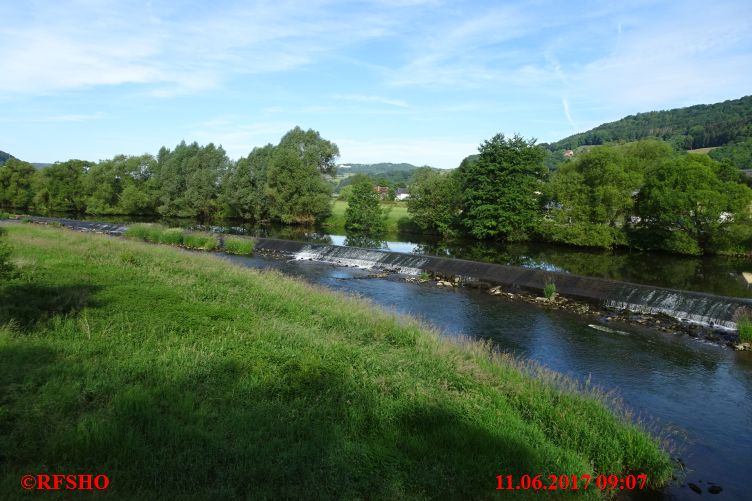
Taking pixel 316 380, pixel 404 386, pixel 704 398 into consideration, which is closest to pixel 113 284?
pixel 316 380

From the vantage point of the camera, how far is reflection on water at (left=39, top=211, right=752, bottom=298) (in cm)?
2728

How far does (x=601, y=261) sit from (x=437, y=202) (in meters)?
19.1

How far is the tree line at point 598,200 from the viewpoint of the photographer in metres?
34.5

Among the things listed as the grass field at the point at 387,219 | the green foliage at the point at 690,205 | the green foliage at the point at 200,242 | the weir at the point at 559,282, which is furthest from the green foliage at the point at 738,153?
the green foliage at the point at 200,242

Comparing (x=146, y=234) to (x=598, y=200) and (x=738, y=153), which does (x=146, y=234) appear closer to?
(x=598, y=200)

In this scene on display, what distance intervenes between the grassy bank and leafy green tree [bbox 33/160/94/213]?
75840 millimetres

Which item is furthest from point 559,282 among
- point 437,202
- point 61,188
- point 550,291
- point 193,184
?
point 61,188

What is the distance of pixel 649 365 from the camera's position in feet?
47.0

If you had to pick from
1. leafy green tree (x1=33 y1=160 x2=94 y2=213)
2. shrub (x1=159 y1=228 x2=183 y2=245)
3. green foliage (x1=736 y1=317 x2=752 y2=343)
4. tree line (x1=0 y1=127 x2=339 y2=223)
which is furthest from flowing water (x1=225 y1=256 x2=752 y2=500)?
leafy green tree (x1=33 y1=160 x2=94 y2=213)

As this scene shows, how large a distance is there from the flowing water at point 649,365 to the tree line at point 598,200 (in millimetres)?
21174

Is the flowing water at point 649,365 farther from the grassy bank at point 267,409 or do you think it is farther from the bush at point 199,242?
the bush at point 199,242

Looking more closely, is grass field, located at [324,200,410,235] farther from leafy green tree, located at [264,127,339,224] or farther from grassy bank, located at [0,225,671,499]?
grassy bank, located at [0,225,671,499]

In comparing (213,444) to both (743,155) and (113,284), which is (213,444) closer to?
(113,284)

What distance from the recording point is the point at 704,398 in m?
12.1
